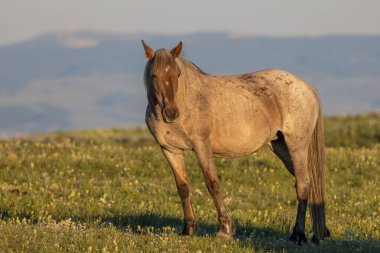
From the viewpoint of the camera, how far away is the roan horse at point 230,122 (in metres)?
12.2

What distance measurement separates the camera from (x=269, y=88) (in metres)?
13.9

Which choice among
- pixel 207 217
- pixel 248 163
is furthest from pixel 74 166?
pixel 207 217

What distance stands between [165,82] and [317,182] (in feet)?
13.4

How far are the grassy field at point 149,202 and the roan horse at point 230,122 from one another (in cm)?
88

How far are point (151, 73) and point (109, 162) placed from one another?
10330 mm

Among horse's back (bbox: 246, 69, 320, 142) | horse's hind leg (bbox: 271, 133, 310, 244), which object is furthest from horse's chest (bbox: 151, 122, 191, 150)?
horse's hind leg (bbox: 271, 133, 310, 244)

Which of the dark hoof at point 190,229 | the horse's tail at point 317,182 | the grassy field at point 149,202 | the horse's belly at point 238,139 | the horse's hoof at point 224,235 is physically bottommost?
the grassy field at point 149,202

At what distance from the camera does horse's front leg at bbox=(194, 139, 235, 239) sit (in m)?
12.4

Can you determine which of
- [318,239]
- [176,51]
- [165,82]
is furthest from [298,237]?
[176,51]

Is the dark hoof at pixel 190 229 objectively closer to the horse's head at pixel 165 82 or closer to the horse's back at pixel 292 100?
the horse's head at pixel 165 82

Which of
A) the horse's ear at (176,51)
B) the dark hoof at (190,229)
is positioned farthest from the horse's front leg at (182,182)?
the horse's ear at (176,51)

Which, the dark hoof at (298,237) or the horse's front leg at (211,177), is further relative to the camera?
the dark hoof at (298,237)

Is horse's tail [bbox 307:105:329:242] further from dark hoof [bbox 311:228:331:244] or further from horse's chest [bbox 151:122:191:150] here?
horse's chest [bbox 151:122:191:150]

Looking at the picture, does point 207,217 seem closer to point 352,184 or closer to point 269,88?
point 269,88
